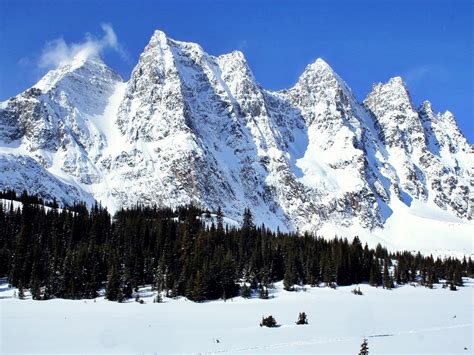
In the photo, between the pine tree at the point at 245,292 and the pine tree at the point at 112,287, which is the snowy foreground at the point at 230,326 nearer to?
the pine tree at the point at 245,292

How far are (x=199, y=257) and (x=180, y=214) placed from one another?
222 ft

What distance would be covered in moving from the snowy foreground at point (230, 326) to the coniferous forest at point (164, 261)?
479 centimetres

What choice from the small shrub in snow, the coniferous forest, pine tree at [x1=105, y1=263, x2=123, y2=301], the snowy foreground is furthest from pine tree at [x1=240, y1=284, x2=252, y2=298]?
the small shrub in snow

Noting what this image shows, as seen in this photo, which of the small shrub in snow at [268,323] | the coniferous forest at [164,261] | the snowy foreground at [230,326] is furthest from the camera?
the coniferous forest at [164,261]

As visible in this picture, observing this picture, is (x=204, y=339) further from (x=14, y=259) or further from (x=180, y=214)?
(x=180, y=214)

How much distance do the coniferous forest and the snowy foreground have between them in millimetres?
4786

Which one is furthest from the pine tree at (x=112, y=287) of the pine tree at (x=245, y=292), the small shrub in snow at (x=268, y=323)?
the small shrub in snow at (x=268, y=323)

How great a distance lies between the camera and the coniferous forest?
80312 mm

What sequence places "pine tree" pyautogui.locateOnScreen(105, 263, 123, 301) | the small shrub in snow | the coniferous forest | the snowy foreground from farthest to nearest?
the coniferous forest → "pine tree" pyautogui.locateOnScreen(105, 263, 123, 301) → the small shrub in snow → the snowy foreground

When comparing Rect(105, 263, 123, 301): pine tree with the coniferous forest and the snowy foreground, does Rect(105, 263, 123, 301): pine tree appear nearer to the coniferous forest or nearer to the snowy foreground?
the coniferous forest

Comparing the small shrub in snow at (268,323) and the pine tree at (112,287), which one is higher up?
the pine tree at (112,287)

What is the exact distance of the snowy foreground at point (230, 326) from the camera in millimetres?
39344

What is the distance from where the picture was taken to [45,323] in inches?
1885

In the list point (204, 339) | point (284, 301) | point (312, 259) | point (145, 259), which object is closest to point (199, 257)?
point (145, 259)
